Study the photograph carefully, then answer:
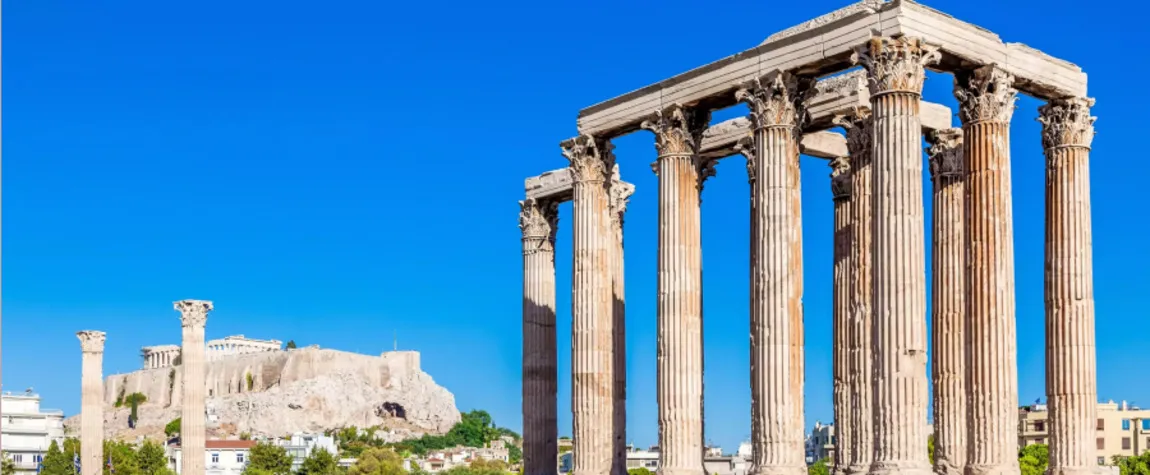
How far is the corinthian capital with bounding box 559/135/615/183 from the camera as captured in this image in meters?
47.5

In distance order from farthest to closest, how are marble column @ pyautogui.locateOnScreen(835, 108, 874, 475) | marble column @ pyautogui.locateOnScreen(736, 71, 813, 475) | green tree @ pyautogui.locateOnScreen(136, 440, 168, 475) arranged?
green tree @ pyautogui.locateOnScreen(136, 440, 168, 475)
marble column @ pyautogui.locateOnScreen(835, 108, 874, 475)
marble column @ pyautogui.locateOnScreen(736, 71, 813, 475)

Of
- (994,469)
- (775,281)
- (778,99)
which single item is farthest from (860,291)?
(994,469)

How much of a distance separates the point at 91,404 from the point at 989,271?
6578 centimetres

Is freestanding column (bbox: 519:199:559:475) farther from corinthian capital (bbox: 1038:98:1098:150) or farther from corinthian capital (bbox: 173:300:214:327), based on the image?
corinthian capital (bbox: 173:300:214:327)

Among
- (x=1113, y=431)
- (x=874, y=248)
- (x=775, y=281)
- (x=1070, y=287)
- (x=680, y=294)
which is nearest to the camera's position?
(x=874, y=248)

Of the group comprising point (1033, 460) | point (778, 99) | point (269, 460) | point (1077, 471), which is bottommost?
point (269, 460)

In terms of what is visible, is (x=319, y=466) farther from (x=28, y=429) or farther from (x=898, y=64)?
(x=898, y=64)

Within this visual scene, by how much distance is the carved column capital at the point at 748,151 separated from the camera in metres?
46.0

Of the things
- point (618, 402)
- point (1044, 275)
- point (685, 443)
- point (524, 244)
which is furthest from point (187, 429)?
point (1044, 275)

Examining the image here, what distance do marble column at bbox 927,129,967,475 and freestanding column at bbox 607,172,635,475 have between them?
10701 millimetres

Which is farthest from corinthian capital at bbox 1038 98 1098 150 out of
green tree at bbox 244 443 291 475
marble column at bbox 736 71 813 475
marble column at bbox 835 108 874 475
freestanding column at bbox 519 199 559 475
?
green tree at bbox 244 443 291 475

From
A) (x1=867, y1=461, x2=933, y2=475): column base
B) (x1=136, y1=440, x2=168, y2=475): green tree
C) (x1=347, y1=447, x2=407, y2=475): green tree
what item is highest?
(x1=867, y1=461, x2=933, y2=475): column base

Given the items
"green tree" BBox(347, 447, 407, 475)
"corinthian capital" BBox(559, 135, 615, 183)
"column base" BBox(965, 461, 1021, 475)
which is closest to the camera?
"column base" BBox(965, 461, 1021, 475)

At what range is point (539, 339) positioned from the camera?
55250 millimetres
